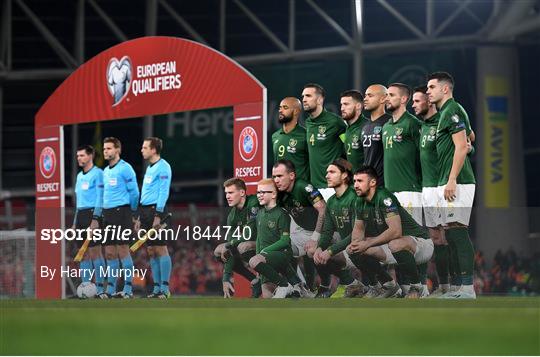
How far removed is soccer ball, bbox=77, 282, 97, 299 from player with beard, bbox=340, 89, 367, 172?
346 cm

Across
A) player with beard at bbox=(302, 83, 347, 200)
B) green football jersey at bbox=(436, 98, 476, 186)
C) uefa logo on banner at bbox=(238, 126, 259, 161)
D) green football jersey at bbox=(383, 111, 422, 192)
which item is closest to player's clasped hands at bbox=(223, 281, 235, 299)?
player with beard at bbox=(302, 83, 347, 200)

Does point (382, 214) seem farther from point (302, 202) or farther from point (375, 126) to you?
point (302, 202)

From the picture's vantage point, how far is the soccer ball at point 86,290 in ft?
50.2

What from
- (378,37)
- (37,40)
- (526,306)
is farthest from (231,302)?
(37,40)

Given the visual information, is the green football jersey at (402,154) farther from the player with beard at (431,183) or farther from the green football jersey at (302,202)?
the green football jersey at (302,202)

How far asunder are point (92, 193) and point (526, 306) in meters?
7.05

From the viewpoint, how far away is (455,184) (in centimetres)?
1320

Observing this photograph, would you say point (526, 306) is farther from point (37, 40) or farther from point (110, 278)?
point (37, 40)

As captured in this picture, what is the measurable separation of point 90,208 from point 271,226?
3.55m

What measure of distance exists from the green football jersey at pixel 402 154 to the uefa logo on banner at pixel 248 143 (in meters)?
2.74

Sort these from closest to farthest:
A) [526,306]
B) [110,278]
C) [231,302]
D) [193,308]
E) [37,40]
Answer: [526,306], [193,308], [231,302], [110,278], [37,40]

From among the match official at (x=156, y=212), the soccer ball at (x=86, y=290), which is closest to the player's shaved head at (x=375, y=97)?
the match official at (x=156, y=212)

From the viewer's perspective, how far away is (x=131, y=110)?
18891 mm

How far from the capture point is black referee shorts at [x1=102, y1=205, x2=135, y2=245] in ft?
48.4
